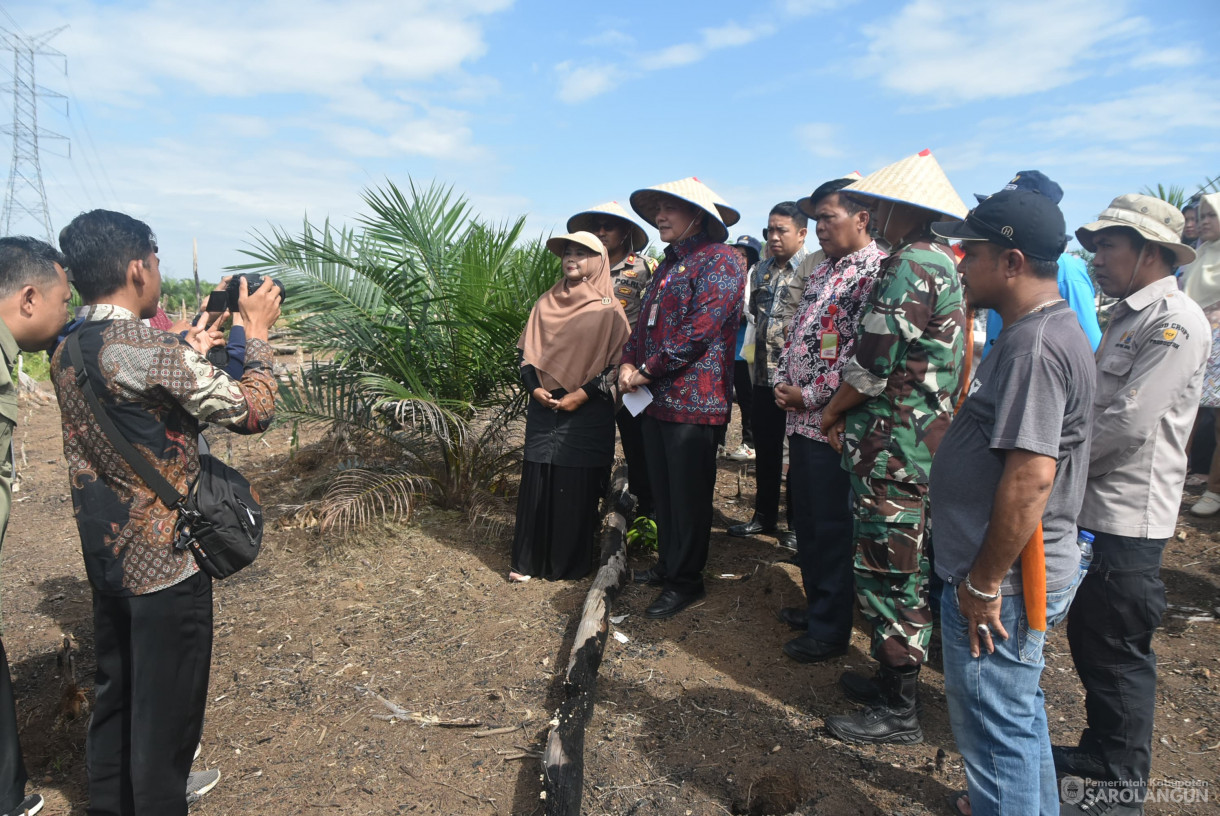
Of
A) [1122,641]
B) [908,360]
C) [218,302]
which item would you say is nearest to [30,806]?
[218,302]

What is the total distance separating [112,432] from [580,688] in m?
1.80

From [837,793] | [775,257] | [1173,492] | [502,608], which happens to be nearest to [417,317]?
[502,608]

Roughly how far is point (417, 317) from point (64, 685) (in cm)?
275

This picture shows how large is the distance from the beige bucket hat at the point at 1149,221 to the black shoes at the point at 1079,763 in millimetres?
1706

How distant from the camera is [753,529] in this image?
5020 millimetres

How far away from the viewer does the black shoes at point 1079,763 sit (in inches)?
94.1

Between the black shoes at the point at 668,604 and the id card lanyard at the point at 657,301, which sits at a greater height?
the id card lanyard at the point at 657,301

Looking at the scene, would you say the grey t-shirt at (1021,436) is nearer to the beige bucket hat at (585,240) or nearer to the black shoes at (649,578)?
the black shoes at (649,578)

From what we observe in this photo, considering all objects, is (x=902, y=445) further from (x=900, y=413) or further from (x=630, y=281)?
(x=630, y=281)

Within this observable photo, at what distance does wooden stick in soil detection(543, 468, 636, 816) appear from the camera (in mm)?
2297

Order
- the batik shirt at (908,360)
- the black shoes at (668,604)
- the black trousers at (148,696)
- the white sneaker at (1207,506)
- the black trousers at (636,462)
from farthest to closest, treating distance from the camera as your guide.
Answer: the white sneaker at (1207,506) < the black trousers at (636,462) < the black shoes at (668,604) < the batik shirt at (908,360) < the black trousers at (148,696)

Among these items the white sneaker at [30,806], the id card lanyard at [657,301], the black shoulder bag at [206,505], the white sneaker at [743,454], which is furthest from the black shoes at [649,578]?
the white sneaker at [743,454]

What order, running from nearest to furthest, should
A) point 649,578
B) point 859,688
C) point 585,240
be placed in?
point 859,688, point 585,240, point 649,578

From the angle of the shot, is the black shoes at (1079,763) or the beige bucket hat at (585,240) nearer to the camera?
the black shoes at (1079,763)
